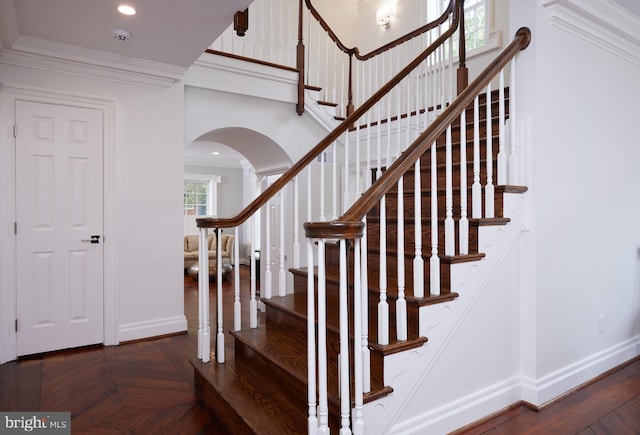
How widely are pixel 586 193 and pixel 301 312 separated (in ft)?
6.53

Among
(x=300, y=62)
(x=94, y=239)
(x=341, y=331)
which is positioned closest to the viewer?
(x=341, y=331)

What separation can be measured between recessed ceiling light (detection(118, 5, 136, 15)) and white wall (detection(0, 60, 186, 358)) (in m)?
0.99

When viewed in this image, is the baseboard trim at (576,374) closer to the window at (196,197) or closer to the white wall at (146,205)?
the white wall at (146,205)

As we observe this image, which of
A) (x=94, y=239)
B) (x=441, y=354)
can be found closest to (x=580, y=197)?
(x=441, y=354)

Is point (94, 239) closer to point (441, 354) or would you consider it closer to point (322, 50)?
point (441, 354)

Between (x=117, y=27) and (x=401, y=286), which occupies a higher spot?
(x=117, y=27)

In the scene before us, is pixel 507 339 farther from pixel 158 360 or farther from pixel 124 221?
pixel 124 221

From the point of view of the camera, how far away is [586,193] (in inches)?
104

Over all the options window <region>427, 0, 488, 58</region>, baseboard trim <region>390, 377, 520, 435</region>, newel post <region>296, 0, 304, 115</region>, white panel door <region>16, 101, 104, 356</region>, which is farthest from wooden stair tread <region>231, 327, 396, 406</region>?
window <region>427, 0, 488, 58</region>

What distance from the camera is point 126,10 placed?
2564 millimetres

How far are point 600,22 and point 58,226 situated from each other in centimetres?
416

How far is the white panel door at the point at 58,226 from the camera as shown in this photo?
10.3 ft

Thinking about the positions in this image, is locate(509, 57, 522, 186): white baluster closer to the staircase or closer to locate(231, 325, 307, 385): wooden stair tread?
the staircase

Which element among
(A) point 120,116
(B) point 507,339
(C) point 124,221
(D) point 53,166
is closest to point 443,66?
(B) point 507,339
